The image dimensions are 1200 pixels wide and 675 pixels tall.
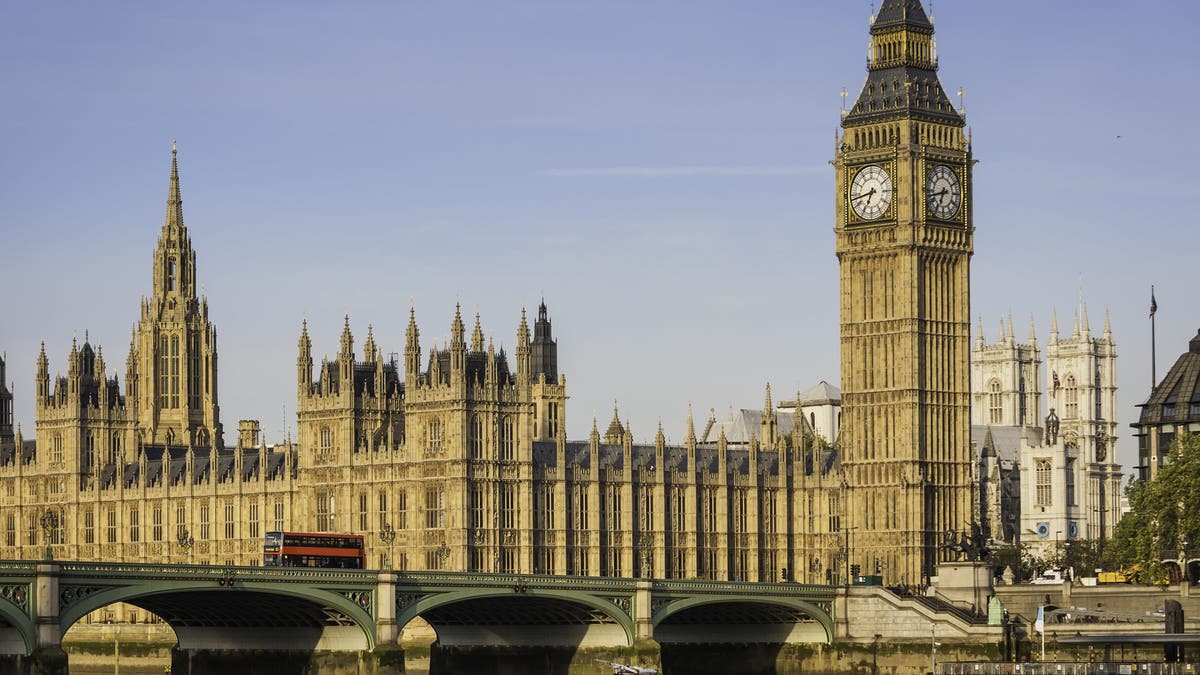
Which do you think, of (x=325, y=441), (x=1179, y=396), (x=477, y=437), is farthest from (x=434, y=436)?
(x=1179, y=396)

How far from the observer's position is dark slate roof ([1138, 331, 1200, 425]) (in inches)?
6383

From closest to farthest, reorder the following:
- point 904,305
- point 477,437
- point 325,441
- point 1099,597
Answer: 1. point 1099,597
2. point 477,437
3. point 325,441
4. point 904,305

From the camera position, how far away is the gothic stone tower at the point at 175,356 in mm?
187750

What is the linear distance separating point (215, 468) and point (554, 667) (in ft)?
152

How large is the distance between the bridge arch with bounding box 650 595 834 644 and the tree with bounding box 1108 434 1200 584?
17.1 m

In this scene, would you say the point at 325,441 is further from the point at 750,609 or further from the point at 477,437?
the point at 750,609

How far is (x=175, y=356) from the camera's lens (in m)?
189

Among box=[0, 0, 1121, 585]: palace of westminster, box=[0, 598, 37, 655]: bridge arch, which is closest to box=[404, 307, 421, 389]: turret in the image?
box=[0, 0, 1121, 585]: palace of westminster

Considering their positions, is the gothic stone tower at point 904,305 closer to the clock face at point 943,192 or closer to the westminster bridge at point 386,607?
the clock face at point 943,192

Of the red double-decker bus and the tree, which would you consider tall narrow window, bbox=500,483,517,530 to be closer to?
the red double-decker bus

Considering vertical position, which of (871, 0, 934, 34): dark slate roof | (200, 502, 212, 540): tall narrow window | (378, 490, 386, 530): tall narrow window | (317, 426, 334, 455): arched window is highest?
(871, 0, 934, 34): dark slate roof

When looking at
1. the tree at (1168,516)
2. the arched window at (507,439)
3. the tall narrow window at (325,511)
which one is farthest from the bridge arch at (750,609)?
the tall narrow window at (325,511)

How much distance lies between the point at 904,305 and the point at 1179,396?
1849cm

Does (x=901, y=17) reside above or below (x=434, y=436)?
above
